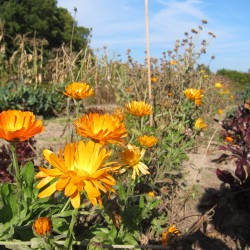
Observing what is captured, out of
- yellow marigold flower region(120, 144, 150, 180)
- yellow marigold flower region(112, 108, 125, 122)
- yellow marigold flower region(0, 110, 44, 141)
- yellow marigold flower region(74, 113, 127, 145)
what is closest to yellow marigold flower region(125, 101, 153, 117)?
yellow marigold flower region(112, 108, 125, 122)

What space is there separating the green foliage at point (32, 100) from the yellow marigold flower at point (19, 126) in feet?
16.4

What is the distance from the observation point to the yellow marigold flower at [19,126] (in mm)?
1057

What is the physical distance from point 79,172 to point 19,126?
1.26 feet

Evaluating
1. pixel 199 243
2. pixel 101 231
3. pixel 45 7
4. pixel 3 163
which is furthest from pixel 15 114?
pixel 45 7

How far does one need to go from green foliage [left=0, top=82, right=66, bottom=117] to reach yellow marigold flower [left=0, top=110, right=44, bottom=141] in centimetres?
501

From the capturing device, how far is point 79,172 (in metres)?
0.91

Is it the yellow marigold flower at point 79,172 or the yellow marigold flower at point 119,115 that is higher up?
the yellow marigold flower at point 119,115

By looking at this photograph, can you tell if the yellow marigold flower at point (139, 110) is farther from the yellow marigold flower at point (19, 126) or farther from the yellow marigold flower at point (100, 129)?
the yellow marigold flower at point (19, 126)

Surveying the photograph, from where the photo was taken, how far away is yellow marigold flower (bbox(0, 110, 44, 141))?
1.06m

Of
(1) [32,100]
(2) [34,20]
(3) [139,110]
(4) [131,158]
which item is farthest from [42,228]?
(2) [34,20]

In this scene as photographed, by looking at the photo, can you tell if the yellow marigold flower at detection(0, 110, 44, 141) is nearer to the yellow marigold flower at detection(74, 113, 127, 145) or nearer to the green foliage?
the yellow marigold flower at detection(74, 113, 127, 145)

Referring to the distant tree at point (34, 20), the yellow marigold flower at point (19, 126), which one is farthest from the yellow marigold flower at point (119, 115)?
the distant tree at point (34, 20)

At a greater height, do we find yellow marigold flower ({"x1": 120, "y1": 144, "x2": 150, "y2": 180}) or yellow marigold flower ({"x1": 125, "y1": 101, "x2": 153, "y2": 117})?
yellow marigold flower ({"x1": 125, "y1": 101, "x2": 153, "y2": 117})

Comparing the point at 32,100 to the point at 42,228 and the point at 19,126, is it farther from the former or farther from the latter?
the point at 42,228
